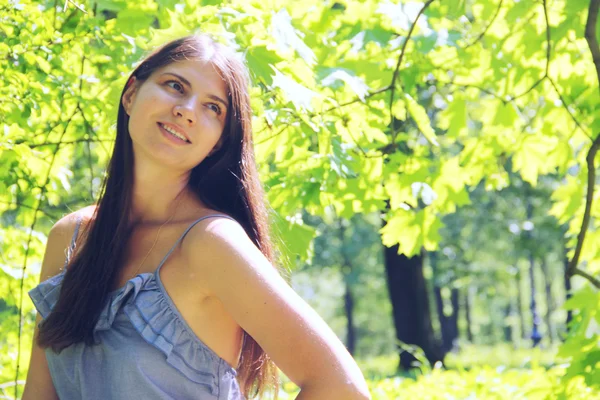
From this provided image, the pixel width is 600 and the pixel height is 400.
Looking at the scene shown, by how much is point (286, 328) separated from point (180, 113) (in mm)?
596

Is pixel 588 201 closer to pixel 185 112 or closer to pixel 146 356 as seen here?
pixel 185 112

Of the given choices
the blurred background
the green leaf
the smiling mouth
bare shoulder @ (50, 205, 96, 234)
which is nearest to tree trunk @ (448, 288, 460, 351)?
the blurred background

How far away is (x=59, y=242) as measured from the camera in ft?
6.68

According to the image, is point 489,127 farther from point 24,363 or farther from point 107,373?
point 107,373

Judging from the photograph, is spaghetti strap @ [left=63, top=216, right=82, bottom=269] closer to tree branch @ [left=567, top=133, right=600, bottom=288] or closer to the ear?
the ear

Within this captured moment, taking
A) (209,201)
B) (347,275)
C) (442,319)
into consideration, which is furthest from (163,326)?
(442,319)

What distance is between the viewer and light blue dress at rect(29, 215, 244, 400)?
1607 mm

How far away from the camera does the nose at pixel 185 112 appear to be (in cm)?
178

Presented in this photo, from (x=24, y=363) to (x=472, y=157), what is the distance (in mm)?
2647

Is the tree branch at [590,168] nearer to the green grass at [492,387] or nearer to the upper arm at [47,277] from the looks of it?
the green grass at [492,387]

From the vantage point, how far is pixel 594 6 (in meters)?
2.95

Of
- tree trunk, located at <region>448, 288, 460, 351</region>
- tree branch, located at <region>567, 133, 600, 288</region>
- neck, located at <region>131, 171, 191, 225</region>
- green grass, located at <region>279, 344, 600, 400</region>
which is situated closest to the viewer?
neck, located at <region>131, 171, 191, 225</region>

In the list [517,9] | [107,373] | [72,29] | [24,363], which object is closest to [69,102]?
[72,29]

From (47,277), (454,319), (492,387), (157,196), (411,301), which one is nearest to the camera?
(157,196)
